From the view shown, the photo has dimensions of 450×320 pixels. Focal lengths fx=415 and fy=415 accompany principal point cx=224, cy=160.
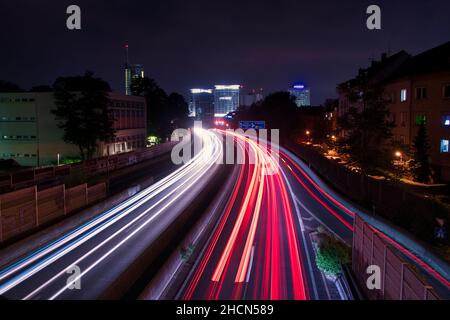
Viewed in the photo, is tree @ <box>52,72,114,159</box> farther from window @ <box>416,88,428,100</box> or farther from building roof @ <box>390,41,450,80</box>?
window @ <box>416,88,428,100</box>

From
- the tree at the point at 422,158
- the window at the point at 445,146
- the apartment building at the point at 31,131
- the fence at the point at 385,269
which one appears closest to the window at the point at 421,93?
the tree at the point at 422,158

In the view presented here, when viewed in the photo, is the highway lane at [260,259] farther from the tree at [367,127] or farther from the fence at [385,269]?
the tree at [367,127]

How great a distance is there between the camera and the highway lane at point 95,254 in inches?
487

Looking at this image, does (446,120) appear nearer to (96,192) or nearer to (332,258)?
(332,258)

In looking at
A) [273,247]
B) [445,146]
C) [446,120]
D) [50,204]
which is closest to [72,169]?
[50,204]

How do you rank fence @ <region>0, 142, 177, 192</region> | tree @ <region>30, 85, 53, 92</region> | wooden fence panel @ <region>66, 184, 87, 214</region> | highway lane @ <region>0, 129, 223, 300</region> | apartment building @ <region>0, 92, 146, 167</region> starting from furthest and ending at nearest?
tree @ <region>30, 85, 53, 92</region> < apartment building @ <region>0, 92, 146, 167</region> < fence @ <region>0, 142, 177, 192</region> < wooden fence panel @ <region>66, 184, 87, 214</region> < highway lane @ <region>0, 129, 223, 300</region>

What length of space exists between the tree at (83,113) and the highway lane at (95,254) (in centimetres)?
2270

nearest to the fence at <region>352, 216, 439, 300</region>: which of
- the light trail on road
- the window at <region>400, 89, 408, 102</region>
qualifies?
the light trail on road

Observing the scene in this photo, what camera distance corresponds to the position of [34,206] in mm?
18109

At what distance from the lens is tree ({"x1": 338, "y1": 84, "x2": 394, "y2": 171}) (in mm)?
28828

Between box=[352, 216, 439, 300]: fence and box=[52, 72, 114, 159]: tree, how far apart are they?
39.7m

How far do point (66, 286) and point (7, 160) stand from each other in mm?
40425
